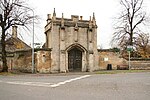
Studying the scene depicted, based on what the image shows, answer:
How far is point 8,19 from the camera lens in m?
34.4

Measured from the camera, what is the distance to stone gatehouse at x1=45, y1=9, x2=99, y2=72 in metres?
37.7

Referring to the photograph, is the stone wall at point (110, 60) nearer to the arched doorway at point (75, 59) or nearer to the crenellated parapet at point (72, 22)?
the arched doorway at point (75, 59)

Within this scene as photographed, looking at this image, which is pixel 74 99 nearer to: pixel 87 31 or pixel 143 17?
pixel 87 31

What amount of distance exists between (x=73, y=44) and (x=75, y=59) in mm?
2500

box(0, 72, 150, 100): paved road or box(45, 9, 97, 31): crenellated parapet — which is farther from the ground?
A: box(45, 9, 97, 31): crenellated parapet

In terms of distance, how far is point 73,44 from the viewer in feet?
126

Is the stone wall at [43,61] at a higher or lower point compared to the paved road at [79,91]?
higher

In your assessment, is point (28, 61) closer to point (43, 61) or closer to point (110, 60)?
point (43, 61)

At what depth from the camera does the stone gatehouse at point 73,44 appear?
37656 mm

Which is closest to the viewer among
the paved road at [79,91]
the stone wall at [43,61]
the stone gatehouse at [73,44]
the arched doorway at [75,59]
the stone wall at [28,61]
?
the paved road at [79,91]

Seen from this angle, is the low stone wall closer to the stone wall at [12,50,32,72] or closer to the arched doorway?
the arched doorway

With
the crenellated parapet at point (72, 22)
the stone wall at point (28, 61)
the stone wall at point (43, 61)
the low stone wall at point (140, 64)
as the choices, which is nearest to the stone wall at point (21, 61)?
the stone wall at point (28, 61)

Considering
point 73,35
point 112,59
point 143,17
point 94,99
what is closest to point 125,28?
point 143,17

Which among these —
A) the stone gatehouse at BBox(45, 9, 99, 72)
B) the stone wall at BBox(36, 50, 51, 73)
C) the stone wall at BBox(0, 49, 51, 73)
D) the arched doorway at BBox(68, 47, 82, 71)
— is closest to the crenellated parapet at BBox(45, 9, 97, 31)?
the stone gatehouse at BBox(45, 9, 99, 72)
